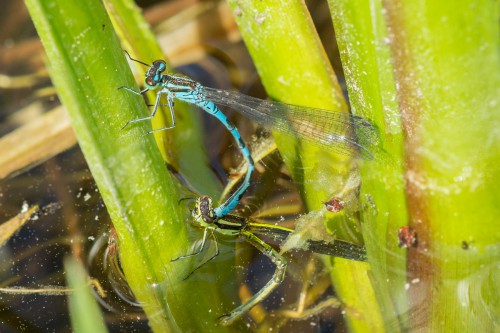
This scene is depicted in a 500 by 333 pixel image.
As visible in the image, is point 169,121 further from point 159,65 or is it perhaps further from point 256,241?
point 256,241

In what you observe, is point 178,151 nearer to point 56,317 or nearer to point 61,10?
point 56,317

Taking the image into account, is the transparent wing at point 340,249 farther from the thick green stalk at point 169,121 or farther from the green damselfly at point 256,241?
the thick green stalk at point 169,121

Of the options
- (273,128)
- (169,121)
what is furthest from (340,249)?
(169,121)

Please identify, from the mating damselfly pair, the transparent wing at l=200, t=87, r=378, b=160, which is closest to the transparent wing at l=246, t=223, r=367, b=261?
the mating damselfly pair

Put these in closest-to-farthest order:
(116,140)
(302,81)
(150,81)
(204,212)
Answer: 1. (116,140)
2. (302,81)
3. (204,212)
4. (150,81)

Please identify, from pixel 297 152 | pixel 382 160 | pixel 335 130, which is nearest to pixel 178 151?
pixel 297 152

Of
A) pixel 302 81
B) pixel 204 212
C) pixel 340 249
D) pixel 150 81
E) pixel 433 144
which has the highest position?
pixel 150 81

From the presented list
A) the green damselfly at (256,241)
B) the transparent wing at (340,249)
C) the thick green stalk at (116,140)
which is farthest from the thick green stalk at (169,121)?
the thick green stalk at (116,140)
